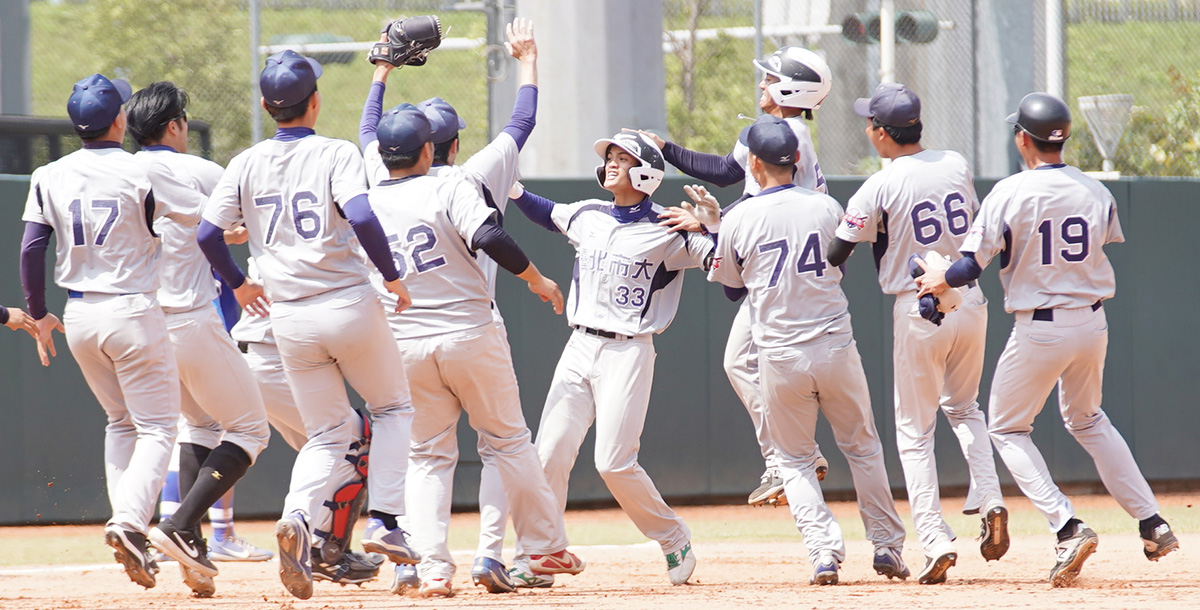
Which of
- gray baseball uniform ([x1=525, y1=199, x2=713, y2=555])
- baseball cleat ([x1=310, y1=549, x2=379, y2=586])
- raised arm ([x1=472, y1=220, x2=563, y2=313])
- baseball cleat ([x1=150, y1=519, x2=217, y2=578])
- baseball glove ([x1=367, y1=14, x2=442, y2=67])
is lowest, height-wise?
baseball cleat ([x1=310, y1=549, x2=379, y2=586])

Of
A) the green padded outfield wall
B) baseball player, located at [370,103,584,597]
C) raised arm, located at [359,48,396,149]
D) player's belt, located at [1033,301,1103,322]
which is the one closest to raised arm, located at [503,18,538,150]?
baseball player, located at [370,103,584,597]

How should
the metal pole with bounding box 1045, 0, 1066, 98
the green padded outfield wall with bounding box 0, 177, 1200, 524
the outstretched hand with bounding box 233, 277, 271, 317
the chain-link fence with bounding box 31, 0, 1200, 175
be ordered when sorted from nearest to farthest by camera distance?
the outstretched hand with bounding box 233, 277, 271, 317, the green padded outfield wall with bounding box 0, 177, 1200, 524, the chain-link fence with bounding box 31, 0, 1200, 175, the metal pole with bounding box 1045, 0, 1066, 98

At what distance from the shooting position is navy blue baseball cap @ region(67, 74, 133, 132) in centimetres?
550

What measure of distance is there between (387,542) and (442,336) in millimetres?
862

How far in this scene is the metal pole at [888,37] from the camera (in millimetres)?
11844

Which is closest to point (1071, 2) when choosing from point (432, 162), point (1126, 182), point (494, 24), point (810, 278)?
point (1126, 182)

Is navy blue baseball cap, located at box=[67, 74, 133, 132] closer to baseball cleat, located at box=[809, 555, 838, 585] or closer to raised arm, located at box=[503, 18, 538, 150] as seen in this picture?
raised arm, located at box=[503, 18, 538, 150]

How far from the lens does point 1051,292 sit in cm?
572

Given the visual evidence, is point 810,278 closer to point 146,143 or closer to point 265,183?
point 265,183

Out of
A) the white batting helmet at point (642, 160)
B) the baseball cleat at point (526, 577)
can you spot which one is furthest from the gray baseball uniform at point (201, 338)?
the white batting helmet at point (642, 160)

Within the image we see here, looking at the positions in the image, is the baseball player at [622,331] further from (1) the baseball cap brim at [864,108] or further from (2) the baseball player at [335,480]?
(1) the baseball cap brim at [864,108]

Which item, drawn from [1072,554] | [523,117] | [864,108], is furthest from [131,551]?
[1072,554]

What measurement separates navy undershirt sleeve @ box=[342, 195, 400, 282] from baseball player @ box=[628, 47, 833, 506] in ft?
5.71

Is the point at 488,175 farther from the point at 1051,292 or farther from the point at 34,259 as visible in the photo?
the point at 1051,292
